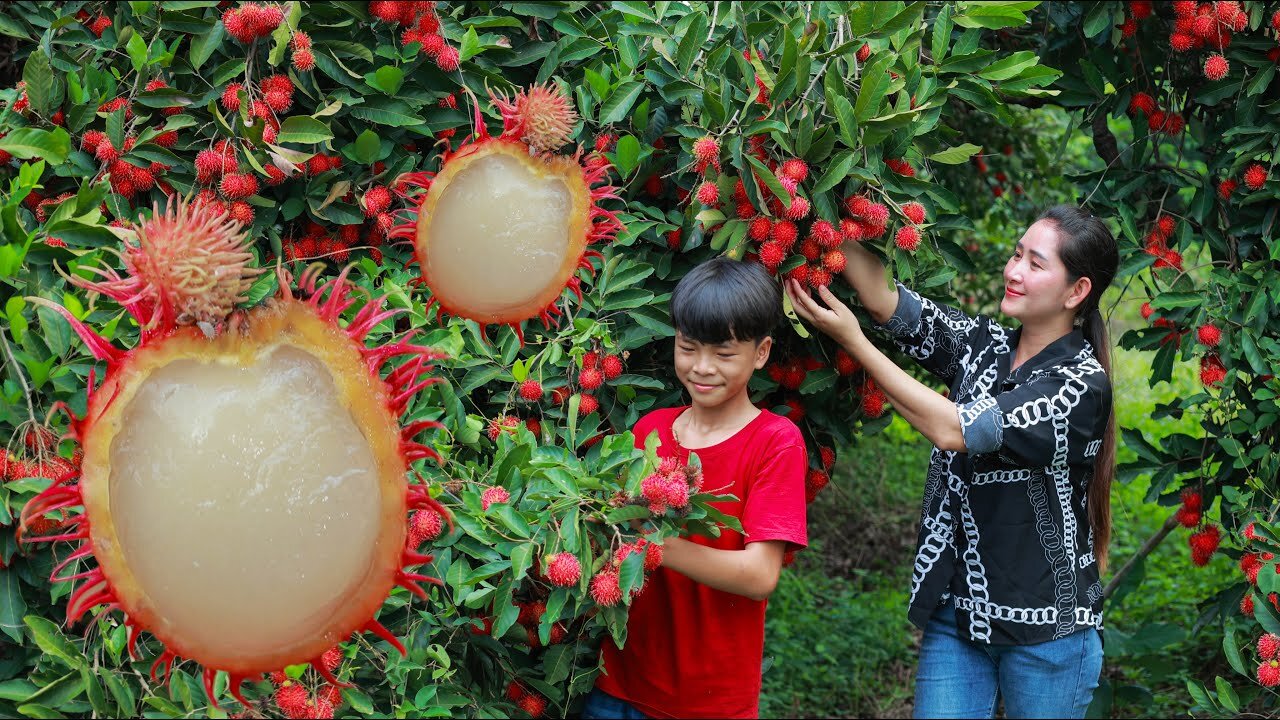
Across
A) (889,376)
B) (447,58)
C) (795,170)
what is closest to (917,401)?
(889,376)

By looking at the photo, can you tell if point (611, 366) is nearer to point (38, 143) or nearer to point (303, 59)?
point (303, 59)

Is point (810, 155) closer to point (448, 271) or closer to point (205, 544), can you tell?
point (448, 271)

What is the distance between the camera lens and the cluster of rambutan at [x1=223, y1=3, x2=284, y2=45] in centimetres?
199

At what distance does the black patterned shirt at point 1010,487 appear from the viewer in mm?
2238

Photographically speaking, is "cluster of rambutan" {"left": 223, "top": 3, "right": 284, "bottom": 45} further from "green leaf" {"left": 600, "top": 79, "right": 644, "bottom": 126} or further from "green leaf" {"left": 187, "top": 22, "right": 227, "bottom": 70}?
"green leaf" {"left": 600, "top": 79, "right": 644, "bottom": 126}

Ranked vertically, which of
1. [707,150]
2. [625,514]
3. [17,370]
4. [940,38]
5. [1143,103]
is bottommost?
[17,370]

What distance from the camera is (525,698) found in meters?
2.05

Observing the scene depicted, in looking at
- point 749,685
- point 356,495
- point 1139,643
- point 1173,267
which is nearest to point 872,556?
point 1139,643

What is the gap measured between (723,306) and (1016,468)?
2.60 feet

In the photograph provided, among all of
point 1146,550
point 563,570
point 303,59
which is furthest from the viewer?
point 1146,550

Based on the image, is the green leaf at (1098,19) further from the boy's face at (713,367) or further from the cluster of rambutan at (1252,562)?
the boy's face at (713,367)

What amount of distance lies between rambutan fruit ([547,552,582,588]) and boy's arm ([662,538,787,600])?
19 cm

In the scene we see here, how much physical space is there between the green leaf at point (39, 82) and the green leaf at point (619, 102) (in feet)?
3.37

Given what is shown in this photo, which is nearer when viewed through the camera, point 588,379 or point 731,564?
point 731,564
